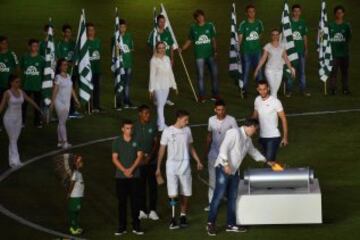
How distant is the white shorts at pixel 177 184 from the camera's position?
85.5 ft

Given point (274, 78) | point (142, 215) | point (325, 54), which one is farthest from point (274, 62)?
point (142, 215)

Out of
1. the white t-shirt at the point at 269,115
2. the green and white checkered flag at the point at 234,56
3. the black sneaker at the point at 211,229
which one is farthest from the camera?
the green and white checkered flag at the point at 234,56

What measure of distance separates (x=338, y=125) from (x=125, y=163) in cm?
1082

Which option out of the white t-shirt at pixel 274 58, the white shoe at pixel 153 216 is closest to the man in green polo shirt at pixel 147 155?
the white shoe at pixel 153 216

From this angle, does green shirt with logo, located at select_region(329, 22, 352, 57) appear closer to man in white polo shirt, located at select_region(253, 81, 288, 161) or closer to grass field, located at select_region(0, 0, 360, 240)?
grass field, located at select_region(0, 0, 360, 240)

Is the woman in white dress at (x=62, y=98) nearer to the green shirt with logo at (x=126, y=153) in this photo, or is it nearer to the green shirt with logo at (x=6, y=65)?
the green shirt with logo at (x=6, y=65)

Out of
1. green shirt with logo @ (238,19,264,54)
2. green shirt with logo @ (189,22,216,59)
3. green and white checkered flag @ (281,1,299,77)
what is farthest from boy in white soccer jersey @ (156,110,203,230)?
green and white checkered flag @ (281,1,299,77)

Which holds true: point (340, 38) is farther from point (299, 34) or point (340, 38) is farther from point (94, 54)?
point (94, 54)

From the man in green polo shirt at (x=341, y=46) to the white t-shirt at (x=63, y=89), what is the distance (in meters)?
9.69

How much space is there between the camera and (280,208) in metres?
25.6

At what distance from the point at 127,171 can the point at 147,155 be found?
0.98 meters

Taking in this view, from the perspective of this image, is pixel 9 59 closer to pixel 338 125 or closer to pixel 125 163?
pixel 338 125

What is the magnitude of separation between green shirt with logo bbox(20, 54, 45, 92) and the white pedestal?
11471 millimetres

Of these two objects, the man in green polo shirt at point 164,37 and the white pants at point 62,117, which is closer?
the white pants at point 62,117
